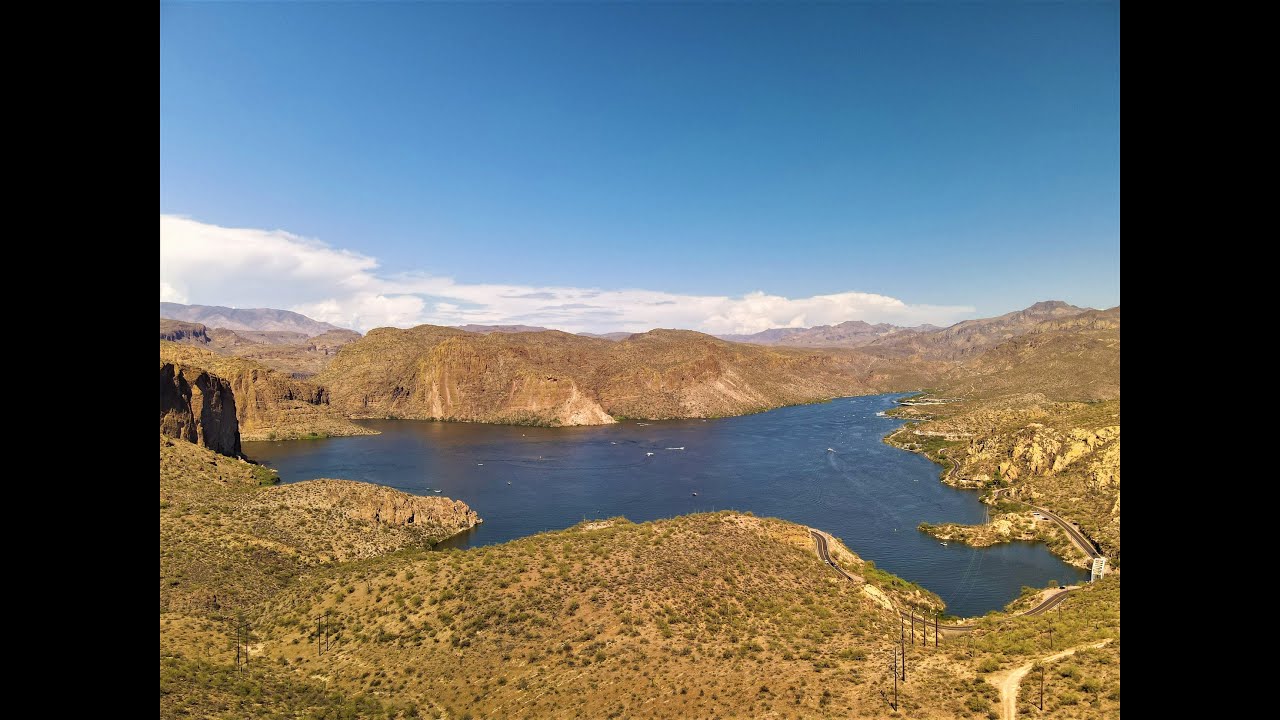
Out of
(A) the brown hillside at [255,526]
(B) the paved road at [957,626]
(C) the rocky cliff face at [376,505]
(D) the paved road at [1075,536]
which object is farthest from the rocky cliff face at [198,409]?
(D) the paved road at [1075,536]

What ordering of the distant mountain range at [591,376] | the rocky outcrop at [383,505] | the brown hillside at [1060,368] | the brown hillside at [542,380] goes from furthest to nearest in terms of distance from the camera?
the brown hillside at [542,380]
the distant mountain range at [591,376]
the brown hillside at [1060,368]
the rocky outcrop at [383,505]

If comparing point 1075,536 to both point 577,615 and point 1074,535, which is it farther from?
point 577,615

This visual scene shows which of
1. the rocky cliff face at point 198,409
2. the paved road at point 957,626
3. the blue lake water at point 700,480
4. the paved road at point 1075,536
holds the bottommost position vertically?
the blue lake water at point 700,480

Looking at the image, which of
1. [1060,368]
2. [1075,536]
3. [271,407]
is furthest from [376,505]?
[1060,368]

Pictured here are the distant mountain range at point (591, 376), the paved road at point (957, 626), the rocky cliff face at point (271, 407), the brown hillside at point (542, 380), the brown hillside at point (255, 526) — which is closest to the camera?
the paved road at point (957, 626)

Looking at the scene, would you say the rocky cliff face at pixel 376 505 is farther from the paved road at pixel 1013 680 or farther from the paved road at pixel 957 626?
the paved road at pixel 1013 680

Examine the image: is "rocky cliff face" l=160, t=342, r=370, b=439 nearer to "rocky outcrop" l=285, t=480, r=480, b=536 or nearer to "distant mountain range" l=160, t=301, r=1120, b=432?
"distant mountain range" l=160, t=301, r=1120, b=432

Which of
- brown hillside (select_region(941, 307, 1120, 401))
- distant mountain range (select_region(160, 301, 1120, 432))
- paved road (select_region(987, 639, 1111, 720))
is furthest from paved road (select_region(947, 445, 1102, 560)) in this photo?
distant mountain range (select_region(160, 301, 1120, 432))
